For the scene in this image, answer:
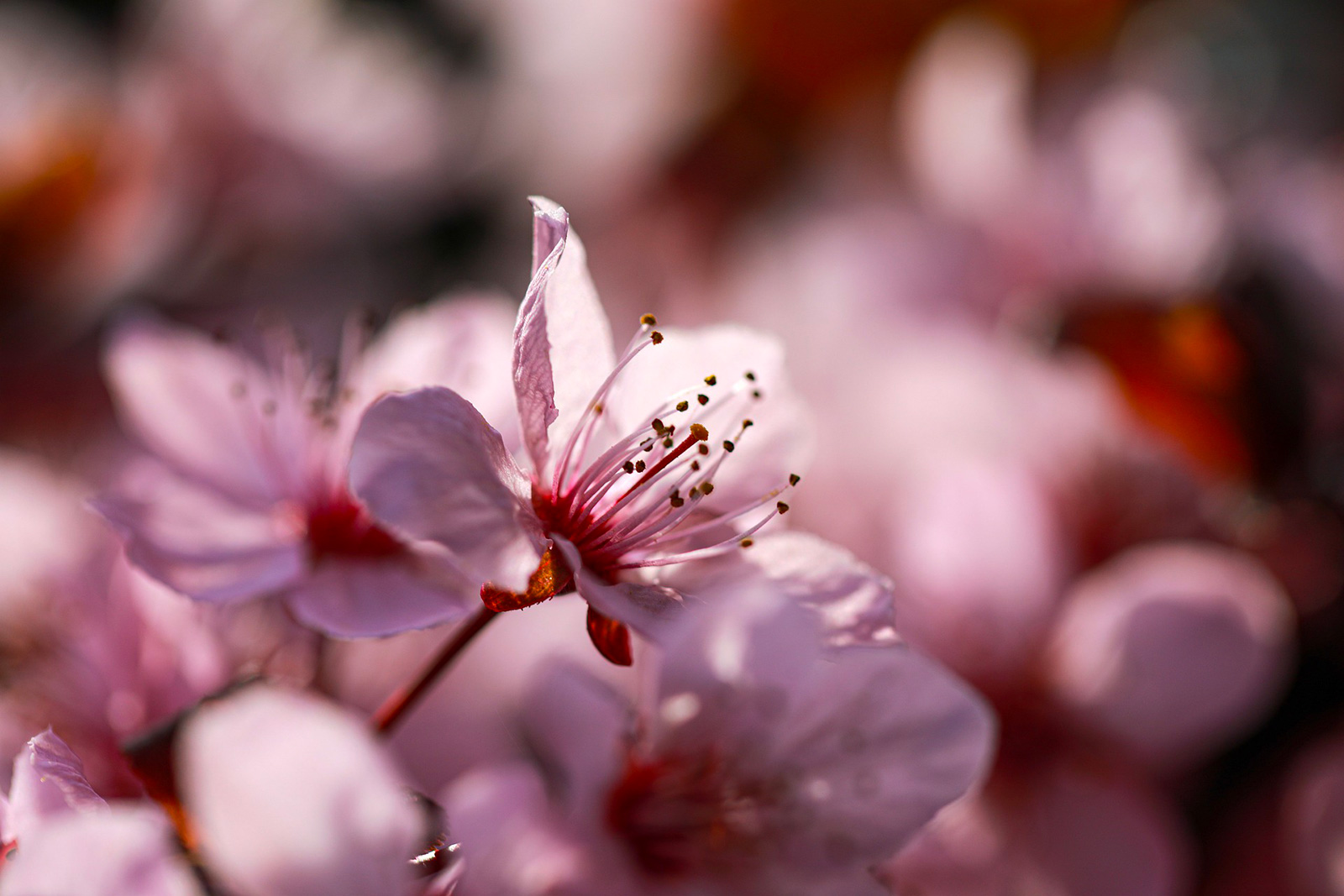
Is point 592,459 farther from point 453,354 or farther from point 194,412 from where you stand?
point 194,412

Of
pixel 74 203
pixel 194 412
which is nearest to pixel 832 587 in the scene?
pixel 194 412

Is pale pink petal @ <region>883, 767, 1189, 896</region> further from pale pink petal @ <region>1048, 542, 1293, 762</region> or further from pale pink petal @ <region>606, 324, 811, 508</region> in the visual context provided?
pale pink petal @ <region>606, 324, 811, 508</region>

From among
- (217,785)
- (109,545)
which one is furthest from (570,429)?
(109,545)

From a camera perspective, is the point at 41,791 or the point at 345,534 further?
the point at 345,534

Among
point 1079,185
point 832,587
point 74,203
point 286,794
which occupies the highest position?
point 1079,185

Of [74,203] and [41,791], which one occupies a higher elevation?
[41,791]

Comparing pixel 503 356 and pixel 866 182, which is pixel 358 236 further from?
pixel 503 356

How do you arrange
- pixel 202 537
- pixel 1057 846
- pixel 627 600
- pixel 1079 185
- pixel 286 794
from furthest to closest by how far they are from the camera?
pixel 1079 185
pixel 1057 846
pixel 202 537
pixel 627 600
pixel 286 794
